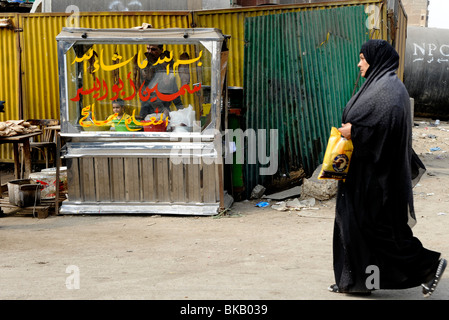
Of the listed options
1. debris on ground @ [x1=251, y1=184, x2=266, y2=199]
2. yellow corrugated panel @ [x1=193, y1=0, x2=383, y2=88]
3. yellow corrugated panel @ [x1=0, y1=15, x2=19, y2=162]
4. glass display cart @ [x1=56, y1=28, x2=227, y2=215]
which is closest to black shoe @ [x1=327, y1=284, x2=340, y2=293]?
glass display cart @ [x1=56, y1=28, x2=227, y2=215]

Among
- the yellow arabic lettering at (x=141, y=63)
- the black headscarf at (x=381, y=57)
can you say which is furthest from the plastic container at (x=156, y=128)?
the black headscarf at (x=381, y=57)

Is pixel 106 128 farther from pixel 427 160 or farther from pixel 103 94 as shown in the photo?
pixel 427 160

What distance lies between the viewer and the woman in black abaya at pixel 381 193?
3.45 meters

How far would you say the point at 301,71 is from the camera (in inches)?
284

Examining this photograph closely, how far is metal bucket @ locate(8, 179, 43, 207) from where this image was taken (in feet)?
21.3

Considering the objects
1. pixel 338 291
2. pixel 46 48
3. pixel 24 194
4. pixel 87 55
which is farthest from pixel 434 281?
pixel 46 48

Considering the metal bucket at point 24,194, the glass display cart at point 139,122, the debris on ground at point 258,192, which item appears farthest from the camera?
the debris on ground at point 258,192

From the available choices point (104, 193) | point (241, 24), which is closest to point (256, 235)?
point (104, 193)

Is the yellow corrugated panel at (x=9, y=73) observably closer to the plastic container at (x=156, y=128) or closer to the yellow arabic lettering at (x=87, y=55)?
the yellow arabic lettering at (x=87, y=55)

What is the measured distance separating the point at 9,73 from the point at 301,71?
4470mm

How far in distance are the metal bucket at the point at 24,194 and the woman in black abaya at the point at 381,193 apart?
4.13m

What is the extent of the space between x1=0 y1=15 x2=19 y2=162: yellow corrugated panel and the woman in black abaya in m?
6.51

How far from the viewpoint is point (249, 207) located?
682 cm

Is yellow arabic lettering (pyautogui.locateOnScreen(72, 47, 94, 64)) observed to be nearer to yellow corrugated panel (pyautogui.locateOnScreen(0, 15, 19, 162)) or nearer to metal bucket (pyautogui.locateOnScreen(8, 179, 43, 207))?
metal bucket (pyautogui.locateOnScreen(8, 179, 43, 207))
